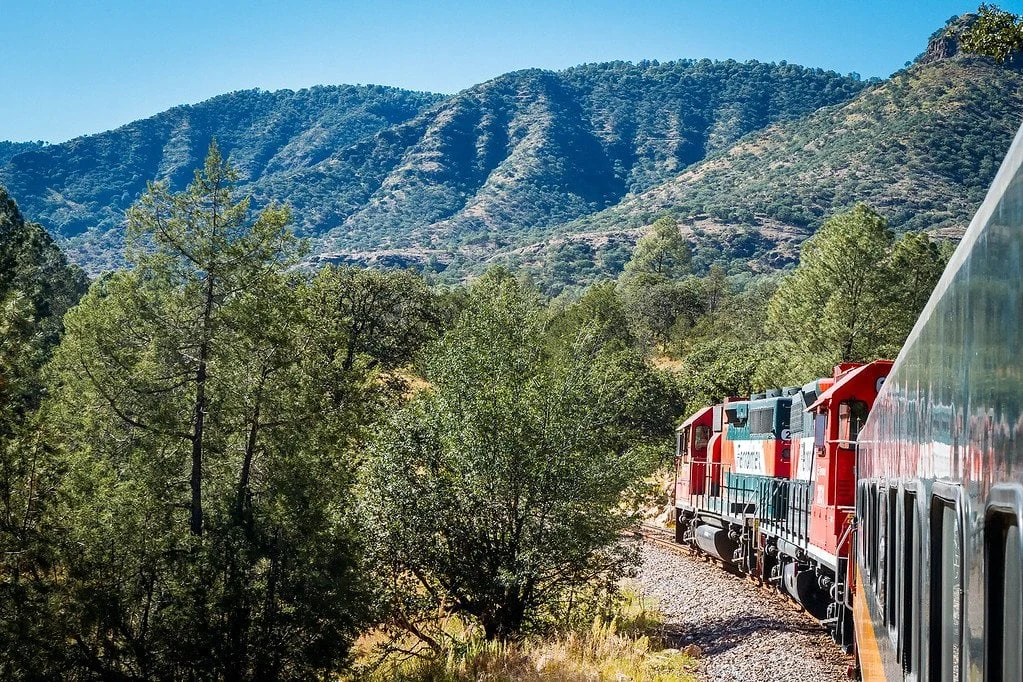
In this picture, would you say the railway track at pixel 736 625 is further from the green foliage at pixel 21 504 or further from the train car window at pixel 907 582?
the green foliage at pixel 21 504

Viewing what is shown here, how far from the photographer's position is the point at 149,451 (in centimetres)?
2612

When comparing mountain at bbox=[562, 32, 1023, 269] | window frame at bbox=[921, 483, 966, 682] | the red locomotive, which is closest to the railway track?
the red locomotive

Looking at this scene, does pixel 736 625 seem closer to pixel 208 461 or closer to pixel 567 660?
pixel 567 660

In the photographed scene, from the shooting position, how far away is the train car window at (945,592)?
3.22 m

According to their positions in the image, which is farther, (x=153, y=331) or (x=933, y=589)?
(x=153, y=331)

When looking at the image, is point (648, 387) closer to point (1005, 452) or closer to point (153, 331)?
point (153, 331)

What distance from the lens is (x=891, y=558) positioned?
6113 mm

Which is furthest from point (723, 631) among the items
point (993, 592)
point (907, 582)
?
point (993, 592)

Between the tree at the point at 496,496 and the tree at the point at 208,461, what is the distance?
1.24 m

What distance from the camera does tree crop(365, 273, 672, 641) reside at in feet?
67.3

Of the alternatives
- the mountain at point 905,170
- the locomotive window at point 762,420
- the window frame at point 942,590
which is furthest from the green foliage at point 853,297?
the mountain at point 905,170

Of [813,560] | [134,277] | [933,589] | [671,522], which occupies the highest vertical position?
[134,277]

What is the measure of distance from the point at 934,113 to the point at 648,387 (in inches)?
6210

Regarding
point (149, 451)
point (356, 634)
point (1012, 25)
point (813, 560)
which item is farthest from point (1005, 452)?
point (149, 451)
